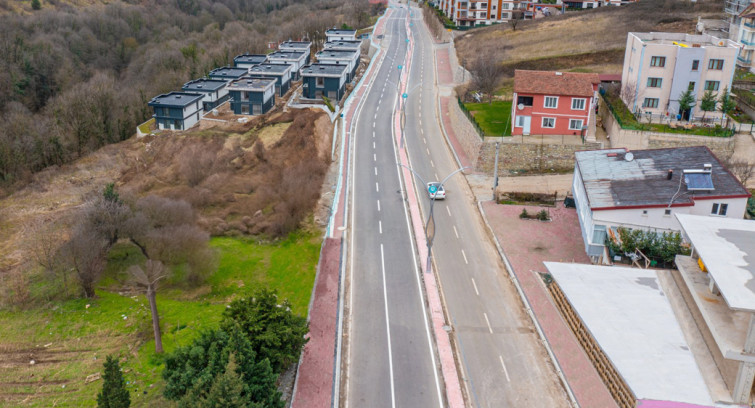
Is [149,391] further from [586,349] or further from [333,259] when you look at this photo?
[586,349]

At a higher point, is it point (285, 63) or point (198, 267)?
point (285, 63)

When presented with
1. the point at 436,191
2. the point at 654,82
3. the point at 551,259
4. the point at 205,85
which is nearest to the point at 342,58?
the point at 205,85

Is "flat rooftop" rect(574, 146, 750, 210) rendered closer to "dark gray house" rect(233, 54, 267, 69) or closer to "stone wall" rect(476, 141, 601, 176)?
"stone wall" rect(476, 141, 601, 176)

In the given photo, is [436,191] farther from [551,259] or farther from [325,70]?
[325,70]

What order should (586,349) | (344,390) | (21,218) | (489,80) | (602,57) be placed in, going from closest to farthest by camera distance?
(344,390) < (586,349) < (21,218) < (489,80) < (602,57)

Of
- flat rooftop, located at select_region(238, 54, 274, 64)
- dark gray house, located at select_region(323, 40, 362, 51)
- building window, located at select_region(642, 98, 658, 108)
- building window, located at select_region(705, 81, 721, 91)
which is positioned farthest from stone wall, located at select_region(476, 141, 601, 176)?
flat rooftop, located at select_region(238, 54, 274, 64)

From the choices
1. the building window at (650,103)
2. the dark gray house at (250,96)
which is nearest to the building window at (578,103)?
the building window at (650,103)

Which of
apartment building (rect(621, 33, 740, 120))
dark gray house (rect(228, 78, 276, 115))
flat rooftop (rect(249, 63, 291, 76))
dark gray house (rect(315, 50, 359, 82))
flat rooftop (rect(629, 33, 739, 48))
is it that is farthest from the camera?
dark gray house (rect(315, 50, 359, 82))

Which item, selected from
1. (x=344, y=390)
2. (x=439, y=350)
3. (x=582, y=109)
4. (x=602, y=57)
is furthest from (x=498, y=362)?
(x=602, y=57)
